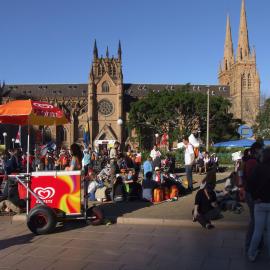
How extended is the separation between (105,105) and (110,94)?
2.56m

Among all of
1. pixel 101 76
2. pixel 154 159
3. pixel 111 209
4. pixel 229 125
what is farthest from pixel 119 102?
pixel 111 209

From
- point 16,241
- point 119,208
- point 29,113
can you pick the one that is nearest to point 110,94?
point 119,208

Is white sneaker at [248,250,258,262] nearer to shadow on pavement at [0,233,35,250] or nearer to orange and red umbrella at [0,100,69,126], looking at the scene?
shadow on pavement at [0,233,35,250]

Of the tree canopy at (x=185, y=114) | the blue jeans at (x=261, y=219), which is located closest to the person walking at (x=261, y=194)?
the blue jeans at (x=261, y=219)

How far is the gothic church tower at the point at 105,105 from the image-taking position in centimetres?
9144

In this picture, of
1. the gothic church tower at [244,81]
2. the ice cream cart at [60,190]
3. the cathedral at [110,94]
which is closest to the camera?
the ice cream cart at [60,190]

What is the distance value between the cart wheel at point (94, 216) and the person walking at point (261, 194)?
391 centimetres

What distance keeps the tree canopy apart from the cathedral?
509 inches

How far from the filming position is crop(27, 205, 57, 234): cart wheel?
8.83 metres

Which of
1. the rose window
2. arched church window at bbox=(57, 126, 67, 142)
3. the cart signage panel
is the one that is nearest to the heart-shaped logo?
the cart signage panel

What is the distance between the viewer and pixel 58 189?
9.49m

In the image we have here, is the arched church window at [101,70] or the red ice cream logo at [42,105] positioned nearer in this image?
the red ice cream logo at [42,105]

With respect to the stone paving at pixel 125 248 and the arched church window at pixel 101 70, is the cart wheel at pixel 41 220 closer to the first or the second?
the stone paving at pixel 125 248

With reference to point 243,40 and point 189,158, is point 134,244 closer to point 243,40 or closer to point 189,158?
point 189,158
